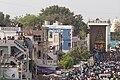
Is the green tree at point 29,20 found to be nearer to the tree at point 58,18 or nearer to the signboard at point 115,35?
the tree at point 58,18

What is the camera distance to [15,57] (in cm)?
3047

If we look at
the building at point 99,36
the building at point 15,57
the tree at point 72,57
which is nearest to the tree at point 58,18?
the building at point 99,36

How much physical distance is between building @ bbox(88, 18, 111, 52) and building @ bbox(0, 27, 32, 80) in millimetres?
44764

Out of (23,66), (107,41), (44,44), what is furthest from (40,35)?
(107,41)

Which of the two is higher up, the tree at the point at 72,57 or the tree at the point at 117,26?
the tree at the point at 117,26

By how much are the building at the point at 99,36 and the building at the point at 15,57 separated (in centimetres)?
4476

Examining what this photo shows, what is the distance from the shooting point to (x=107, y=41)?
7800 cm

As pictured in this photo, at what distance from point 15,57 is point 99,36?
5001cm

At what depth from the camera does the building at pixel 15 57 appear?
93.6ft

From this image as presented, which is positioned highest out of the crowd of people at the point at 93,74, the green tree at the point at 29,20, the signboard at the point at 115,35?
the green tree at the point at 29,20

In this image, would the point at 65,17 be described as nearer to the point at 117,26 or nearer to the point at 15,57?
the point at 117,26

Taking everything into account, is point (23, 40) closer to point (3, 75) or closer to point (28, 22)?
point (3, 75)

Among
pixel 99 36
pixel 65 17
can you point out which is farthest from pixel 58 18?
pixel 99 36

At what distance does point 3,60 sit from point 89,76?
40.3 ft
